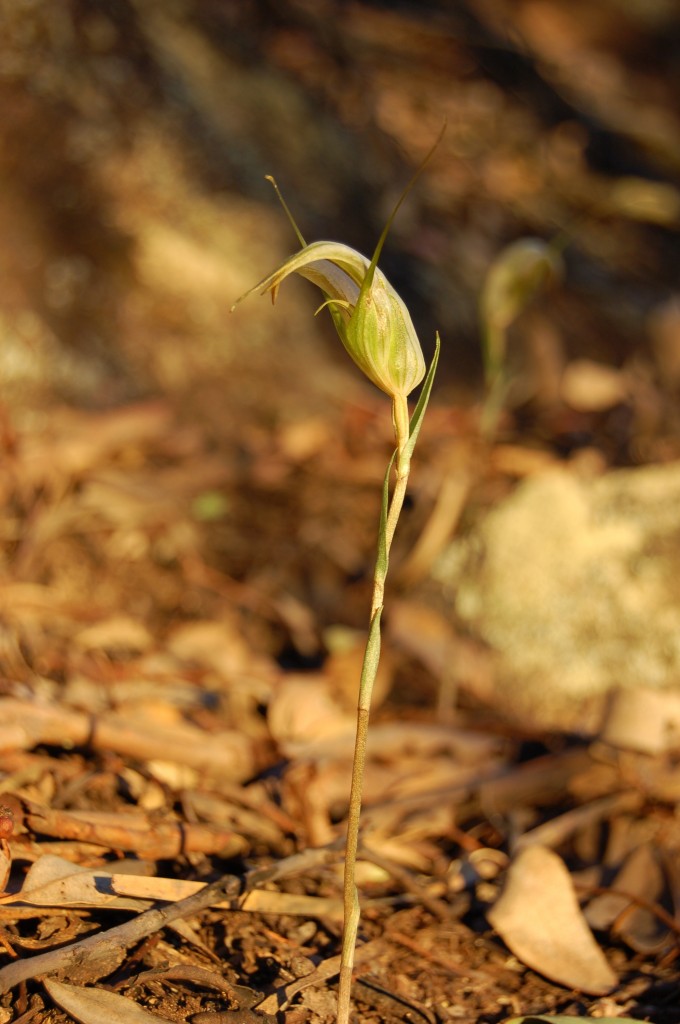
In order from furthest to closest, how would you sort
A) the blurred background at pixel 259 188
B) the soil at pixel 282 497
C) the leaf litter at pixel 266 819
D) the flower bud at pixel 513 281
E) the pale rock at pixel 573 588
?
the blurred background at pixel 259 188 < the flower bud at pixel 513 281 < the pale rock at pixel 573 588 < the soil at pixel 282 497 < the leaf litter at pixel 266 819

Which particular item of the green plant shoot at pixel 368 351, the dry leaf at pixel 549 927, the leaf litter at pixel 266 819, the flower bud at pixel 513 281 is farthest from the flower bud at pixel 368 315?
the flower bud at pixel 513 281

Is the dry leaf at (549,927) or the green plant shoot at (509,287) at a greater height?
the green plant shoot at (509,287)

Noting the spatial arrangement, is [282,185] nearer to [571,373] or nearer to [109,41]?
[109,41]

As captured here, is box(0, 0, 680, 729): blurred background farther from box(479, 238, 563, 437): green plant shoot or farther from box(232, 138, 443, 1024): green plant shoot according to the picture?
box(232, 138, 443, 1024): green plant shoot

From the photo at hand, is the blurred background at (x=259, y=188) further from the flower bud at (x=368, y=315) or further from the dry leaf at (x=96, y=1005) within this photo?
the dry leaf at (x=96, y=1005)

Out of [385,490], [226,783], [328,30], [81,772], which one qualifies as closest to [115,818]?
[81,772]

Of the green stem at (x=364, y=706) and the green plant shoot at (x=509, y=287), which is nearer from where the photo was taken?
the green stem at (x=364, y=706)

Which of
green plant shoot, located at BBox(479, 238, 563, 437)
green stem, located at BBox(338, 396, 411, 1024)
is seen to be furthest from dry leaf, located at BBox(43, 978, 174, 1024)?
green plant shoot, located at BBox(479, 238, 563, 437)
